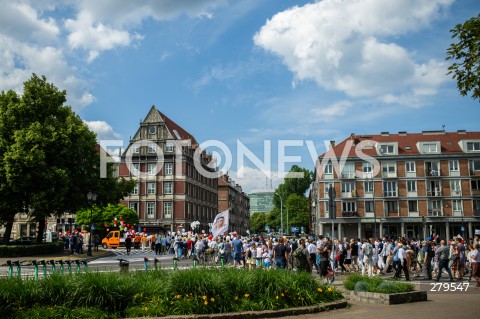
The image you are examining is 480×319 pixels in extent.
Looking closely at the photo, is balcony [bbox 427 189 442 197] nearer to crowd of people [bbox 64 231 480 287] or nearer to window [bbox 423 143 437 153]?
window [bbox 423 143 437 153]

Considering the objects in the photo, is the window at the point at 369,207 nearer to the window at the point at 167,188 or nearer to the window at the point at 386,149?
the window at the point at 386,149

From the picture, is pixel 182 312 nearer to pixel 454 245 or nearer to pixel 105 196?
pixel 454 245

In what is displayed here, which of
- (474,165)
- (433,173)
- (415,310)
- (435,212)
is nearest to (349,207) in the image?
(435,212)

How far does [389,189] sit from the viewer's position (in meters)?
67.5

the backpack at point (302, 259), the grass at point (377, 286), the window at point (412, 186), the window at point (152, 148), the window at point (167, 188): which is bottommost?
the grass at point (377, 286)

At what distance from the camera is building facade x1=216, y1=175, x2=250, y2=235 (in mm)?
110250

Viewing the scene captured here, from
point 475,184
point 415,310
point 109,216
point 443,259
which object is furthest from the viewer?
point 475,184

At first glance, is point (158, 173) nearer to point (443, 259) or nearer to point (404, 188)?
point (404, 188)

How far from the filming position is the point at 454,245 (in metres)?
21.1

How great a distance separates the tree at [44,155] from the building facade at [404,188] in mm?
38232

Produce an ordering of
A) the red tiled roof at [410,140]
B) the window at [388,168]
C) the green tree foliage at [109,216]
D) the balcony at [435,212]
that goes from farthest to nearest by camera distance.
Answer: the red tiled roof at [410,140] < the window at [388,168] < the balcony at [435,212] < the green tree foliage at [109,216]

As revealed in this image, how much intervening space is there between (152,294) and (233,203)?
111 meters

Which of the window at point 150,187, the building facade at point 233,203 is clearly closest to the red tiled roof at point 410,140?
the window at point 150,187

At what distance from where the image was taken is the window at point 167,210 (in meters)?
73.2
